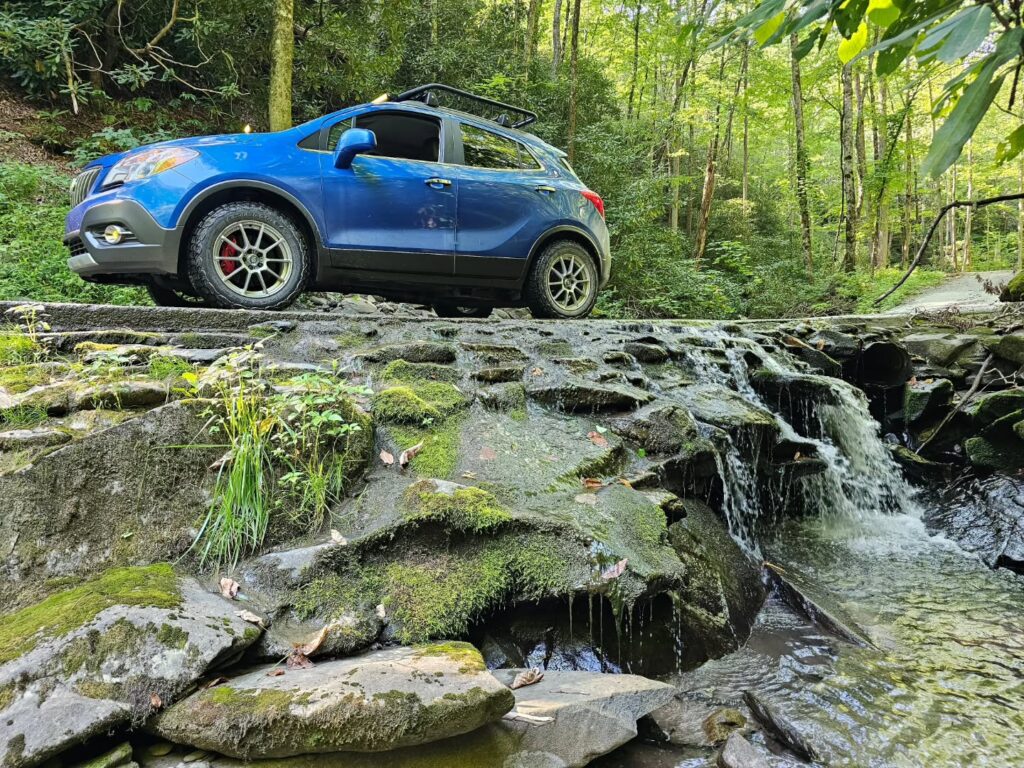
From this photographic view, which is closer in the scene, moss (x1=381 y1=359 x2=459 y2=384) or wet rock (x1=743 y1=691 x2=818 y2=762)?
wet rock (x1=743 y1=691 x2=818 y2=762)

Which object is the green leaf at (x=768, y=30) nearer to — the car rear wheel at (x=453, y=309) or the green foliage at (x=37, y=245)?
the car rear wheel at (x=453, y=309)

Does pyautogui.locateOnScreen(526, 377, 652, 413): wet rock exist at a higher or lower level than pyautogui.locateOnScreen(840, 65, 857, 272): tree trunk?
lower

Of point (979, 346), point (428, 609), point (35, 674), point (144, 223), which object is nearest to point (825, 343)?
point (979, 346)

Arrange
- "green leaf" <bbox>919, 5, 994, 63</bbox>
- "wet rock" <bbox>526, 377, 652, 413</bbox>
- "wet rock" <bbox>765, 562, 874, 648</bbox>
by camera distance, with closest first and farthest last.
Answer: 1. "green leaf" <bbox>919, 5, 994, 63</bbox>
2. "wet rock" <bbox>765, 562, 874, 648</bbox>
3. "wet rock" <bbox>526, 377, 652, 413</bbox>

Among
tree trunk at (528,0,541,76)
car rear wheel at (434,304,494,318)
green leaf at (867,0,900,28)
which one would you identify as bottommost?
car rear wheel at (434,304,494,318)

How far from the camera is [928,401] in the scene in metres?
5.66

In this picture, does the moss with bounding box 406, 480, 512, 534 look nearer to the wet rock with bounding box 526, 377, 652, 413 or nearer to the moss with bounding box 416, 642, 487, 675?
the moss with bounding box 416, 642, 487, 675

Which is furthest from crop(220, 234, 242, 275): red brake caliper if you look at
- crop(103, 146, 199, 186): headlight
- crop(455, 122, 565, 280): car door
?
crop(455, 122, 565, 280): car door

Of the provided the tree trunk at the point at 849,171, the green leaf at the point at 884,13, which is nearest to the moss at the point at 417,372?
the green leaf at the point at 884,13

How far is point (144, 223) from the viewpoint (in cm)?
409

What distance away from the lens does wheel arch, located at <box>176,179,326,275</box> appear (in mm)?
4262

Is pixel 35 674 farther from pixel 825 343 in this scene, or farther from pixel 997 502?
pixel 825 343

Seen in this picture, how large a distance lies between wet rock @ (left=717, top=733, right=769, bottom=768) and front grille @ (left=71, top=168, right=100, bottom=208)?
5357 mm

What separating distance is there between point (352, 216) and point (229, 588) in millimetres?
3289
